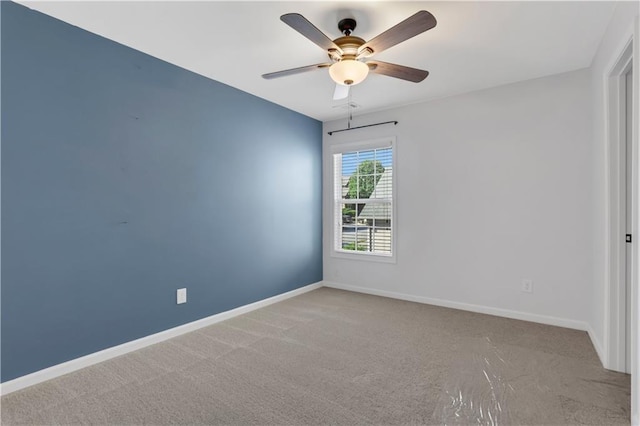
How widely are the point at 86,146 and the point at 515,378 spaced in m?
3.51

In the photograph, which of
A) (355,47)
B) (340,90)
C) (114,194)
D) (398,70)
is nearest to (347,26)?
(355,47)

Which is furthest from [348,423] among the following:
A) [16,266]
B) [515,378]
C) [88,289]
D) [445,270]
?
[445,270]

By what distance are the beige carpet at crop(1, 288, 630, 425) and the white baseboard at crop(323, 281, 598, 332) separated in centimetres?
13

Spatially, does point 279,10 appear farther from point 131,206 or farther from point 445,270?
point 445,270

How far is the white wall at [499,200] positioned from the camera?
3.18m

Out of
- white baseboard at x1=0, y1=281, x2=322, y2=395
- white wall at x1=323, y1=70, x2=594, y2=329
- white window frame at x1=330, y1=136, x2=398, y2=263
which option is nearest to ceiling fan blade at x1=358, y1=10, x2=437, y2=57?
white wall at x1=323, y1=70, x2=594, y2=329

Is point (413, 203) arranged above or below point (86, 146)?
below

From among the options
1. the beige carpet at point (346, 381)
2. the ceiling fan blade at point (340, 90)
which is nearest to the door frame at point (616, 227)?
the beige carpet at point (346, 381)

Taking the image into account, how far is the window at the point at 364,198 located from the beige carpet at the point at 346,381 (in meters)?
1.49

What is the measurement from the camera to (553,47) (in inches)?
107

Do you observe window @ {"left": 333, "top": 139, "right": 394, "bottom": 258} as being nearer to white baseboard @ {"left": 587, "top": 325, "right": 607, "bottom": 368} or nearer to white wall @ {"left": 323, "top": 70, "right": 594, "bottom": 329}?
white wall @ {"left": 323, "top": 70, "right": 594, "bottom": 329}

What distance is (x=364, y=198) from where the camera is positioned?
4668 mm

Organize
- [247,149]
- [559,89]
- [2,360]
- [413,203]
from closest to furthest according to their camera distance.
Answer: [2,360]
[559,89]
[247,149]
[413,203]

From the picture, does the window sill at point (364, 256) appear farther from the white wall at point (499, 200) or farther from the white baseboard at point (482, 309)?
the white baseboard at point (482, 309)
